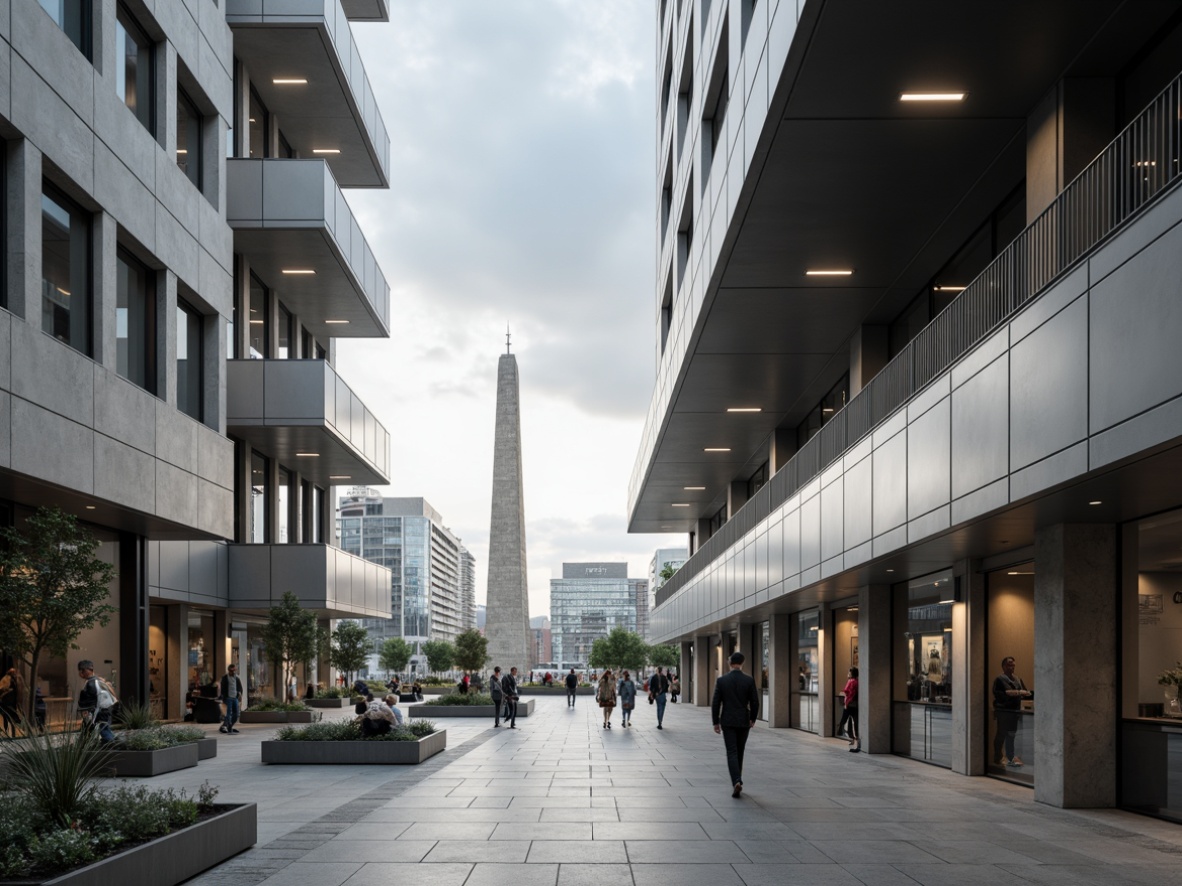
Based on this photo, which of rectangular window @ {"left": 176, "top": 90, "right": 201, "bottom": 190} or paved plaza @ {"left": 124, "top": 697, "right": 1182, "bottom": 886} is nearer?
paved plaza @ {"left": 124, "top": 697, "right": 1182, "bottom": 886}

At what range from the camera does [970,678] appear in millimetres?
19969

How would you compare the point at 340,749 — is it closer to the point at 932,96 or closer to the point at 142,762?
the point at 142,762

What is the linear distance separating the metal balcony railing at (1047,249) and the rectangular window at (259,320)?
63.9 ft

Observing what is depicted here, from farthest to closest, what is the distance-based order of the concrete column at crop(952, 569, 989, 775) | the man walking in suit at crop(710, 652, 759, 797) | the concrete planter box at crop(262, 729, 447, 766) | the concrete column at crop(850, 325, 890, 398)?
the concrete column at crop(850, 325, 890, 398) → the concrete planter box at crop(262, 729, 447, 766) → the concrete column at crop(952, 569, 989, 775) → the man walking in suit at crop(710, 652, 759, 797)

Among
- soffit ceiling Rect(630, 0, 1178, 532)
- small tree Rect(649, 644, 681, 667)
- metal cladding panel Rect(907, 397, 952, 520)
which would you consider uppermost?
soffit ceiling Rect(630, 0, 1178, 532)

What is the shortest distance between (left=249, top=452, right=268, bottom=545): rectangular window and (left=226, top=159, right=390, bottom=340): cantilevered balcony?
516cm

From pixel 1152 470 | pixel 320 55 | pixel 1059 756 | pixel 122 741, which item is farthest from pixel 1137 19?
pixel 320 55

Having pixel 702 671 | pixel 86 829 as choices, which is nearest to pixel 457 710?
pixel 702 671

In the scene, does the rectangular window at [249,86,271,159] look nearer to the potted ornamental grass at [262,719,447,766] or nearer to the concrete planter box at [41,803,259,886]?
the potted ornamental grass at [262,719,447,766]

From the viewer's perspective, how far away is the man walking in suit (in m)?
16.2

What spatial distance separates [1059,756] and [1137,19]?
8.84m

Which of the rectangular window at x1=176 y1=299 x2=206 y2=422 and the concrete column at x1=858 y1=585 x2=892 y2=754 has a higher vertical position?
the rectangular window at x1=176 y1=299 x2=206 y2=422

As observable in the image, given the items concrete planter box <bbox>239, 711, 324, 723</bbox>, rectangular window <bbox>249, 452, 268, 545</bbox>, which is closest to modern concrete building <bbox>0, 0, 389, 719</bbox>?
rectangular window <bbox>249, 452, 268, 545</bbox>

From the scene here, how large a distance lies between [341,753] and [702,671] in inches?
1506
